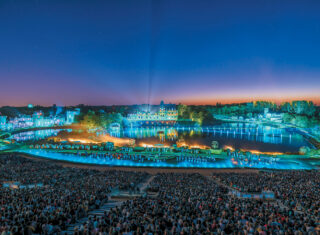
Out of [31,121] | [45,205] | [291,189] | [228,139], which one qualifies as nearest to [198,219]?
[45,205]

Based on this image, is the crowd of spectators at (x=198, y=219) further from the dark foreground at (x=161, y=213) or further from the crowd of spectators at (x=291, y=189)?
the crowd of spectators at (x=291, y=189)

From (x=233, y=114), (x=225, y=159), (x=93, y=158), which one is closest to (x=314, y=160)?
(x=225, y=159)

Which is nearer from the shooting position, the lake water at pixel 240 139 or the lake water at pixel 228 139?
the lake water at pixel 240 139

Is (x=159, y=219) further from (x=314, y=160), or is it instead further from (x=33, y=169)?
(x=314, y=160)

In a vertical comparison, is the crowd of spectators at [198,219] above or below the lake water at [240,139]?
→ above

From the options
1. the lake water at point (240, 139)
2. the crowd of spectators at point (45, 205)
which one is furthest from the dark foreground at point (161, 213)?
the lake water at point (240, 139)

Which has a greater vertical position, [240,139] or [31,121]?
[31,121]

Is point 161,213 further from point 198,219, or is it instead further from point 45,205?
point 45,205

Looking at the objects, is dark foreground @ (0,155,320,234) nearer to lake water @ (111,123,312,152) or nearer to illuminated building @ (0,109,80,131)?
lake water @ (111,123,312,152)

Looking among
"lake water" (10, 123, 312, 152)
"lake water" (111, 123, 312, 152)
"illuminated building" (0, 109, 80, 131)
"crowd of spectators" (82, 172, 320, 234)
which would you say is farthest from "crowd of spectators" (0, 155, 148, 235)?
"illuminated building" (0, 109, 80, 131)

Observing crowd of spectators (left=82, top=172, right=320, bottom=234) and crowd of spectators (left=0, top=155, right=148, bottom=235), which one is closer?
crowd of spectators (left=82, top=172, right=320, bottom=234)

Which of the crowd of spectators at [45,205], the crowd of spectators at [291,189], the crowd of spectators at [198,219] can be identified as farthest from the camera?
the crowd of spectators at [291,189]
